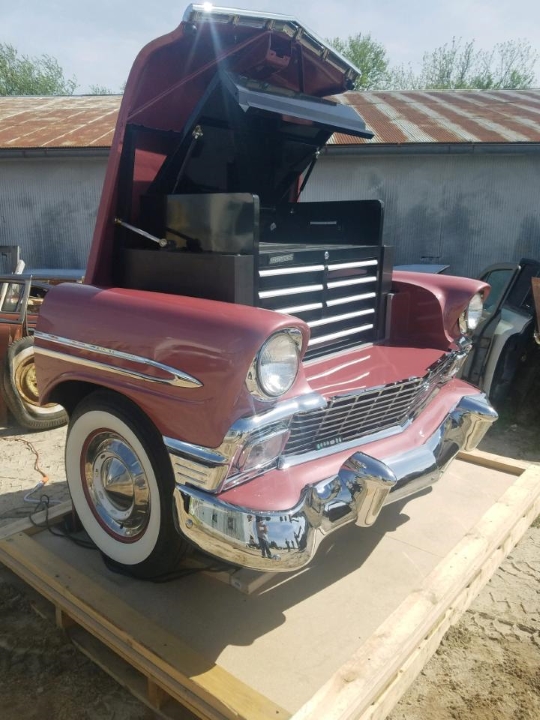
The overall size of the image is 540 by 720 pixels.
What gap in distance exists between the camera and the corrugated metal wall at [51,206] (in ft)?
31.4

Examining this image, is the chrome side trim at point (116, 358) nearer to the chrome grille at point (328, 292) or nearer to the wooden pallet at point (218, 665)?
the chrome grille at point (328, 292)

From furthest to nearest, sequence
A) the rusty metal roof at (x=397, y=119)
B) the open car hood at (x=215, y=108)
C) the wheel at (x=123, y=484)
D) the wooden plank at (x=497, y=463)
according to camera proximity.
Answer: the rusty metal roof at (x=397, y=119), the wooden plank at (x=497, y=463), the open car hood at (x=215, y=108), the wheel at (x=123, y=484)

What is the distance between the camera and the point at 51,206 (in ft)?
32.0

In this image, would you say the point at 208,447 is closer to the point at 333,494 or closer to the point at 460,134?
the point at 333,494

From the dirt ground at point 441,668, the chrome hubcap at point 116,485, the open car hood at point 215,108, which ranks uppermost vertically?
the open car hood at point 215,108

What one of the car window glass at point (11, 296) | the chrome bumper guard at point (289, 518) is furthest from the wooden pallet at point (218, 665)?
the car window glass at point (11, 296)

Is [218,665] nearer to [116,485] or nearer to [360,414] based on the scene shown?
[116,485]

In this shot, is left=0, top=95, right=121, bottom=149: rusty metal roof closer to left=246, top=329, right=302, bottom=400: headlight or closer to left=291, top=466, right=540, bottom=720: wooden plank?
left=246, top=329, right=302, bottom=400: headlight

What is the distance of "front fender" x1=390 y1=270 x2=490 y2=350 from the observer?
2996 mm

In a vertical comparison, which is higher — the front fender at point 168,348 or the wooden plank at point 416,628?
the front fender at point 168,348

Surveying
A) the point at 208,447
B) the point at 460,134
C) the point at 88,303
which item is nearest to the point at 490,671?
the point at 208,447

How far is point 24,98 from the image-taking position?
1407 cm

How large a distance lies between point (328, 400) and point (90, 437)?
100 cm

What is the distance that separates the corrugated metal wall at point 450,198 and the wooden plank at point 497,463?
598cm
